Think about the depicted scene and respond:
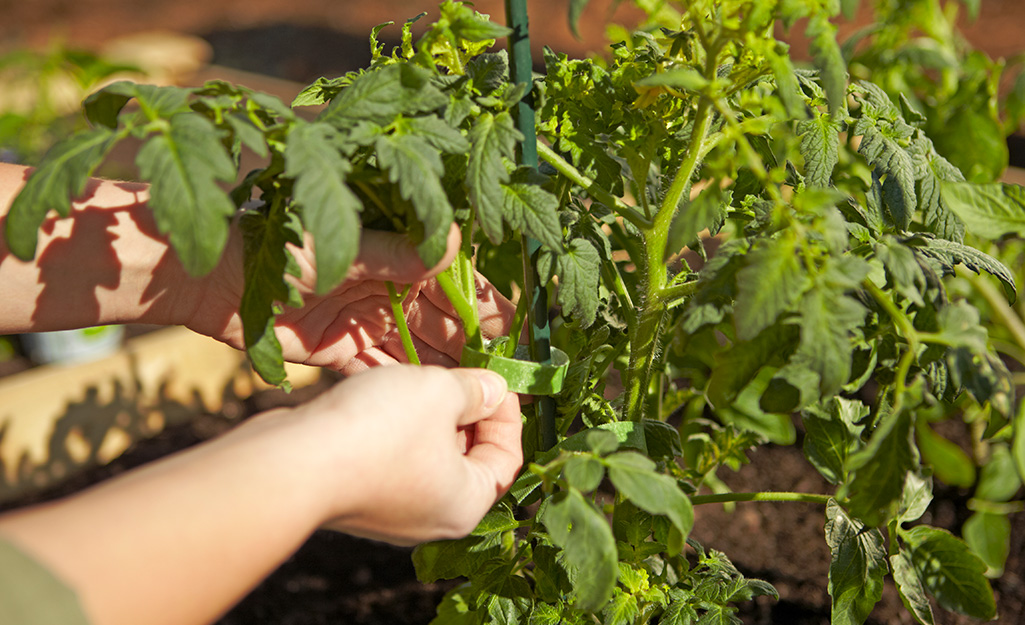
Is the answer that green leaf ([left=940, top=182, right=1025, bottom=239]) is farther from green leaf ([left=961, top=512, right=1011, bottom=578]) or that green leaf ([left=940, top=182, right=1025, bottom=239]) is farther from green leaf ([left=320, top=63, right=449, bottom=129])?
green leaf ([left=320, top=63, right=449, bottom=129])

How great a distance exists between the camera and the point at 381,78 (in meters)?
0.75

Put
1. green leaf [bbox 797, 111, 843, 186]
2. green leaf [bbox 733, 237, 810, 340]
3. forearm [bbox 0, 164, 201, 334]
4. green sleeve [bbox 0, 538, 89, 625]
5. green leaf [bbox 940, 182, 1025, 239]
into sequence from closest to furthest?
green sleeve [bbox 0, 538, 89, 625], green leaf [bbox 733, 237, 810, 340], green leaf [bbox 940, 182, 1025, 239], green leaf [bbox 797, 111, 843, 186], forearm [bbox 0, 164, 201, 334]

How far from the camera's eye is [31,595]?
589mm

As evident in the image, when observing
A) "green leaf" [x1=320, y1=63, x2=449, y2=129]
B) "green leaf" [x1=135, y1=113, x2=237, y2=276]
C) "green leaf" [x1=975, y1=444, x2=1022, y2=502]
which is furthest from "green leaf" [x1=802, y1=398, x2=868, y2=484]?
"green leaf" [x1=135, y1=113, x2=237, y2=276]

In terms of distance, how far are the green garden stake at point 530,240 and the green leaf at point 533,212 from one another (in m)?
0.06

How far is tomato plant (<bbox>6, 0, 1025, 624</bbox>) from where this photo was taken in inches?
27.1

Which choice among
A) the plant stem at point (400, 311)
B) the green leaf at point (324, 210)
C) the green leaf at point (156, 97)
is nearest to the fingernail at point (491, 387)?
the plant stem at point (400, 311)

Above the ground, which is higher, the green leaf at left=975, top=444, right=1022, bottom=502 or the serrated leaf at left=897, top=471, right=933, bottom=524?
the green leaf at left=975, top=444, right=1022, bottom=502

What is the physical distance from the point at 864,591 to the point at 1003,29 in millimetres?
5219

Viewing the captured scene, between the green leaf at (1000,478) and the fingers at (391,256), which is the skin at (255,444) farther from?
the green leaf at (1000,478)

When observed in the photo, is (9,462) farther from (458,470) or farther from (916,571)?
(916,571)

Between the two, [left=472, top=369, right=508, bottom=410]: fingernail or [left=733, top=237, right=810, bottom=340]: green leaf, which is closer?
[left=733, top=237, right=810, bottom=340]: green leaf

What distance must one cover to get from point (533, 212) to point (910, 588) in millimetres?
718

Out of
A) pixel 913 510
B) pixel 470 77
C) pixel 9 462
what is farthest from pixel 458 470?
pixel 9 462
